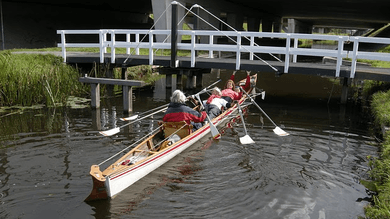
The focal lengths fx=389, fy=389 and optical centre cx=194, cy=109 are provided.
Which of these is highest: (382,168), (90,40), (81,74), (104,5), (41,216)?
(104,5)

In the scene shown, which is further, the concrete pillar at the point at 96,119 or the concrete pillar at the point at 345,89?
the concrete pillar at the point at 345,89

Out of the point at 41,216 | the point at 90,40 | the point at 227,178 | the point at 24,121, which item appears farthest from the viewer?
the point at 90,40

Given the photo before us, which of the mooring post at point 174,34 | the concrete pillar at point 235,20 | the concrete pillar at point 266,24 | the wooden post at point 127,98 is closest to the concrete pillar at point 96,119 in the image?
the wooden post at point 127,98

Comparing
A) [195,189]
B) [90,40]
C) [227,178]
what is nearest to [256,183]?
[227,178]

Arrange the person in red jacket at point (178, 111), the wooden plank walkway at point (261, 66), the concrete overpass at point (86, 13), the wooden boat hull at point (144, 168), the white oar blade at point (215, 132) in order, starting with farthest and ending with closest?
the concrete overpass at point (86, 13), the wooden plank walkway at point (261, 66), the white oar blade at point (215, 132), the person in red jacket at point (178, 111), the wooden boat hull at point (144, 168)

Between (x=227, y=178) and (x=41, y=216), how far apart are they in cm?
353

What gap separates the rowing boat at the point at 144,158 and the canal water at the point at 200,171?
→ 174 millimetres

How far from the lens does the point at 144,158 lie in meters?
7.88

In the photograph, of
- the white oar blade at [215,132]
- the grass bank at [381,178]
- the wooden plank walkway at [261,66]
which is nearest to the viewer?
the grass bank at [381,178]

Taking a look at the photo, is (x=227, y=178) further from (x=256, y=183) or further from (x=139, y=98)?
(x=139, y=98)

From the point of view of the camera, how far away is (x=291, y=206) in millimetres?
6824

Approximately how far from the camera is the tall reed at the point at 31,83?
1298 cm

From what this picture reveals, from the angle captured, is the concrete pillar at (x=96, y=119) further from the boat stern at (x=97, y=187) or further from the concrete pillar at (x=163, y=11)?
the concrete pillar at (x=163, y=11)

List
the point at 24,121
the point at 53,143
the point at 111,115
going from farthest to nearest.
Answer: the point at 111,115
the point at 24,121
the point at 53,143
